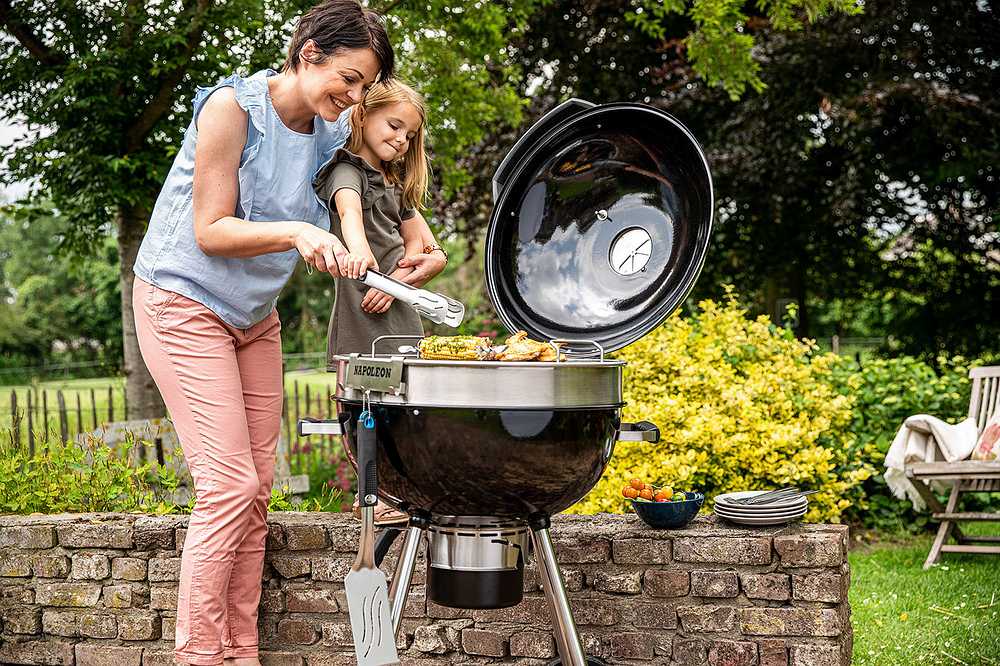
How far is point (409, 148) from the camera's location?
2.61 metres

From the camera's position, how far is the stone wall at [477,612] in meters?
2.48

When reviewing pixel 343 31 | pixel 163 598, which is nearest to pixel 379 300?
pixel 343 31

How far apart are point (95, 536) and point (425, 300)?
1.58 metres

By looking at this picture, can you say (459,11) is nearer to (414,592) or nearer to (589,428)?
(414,592)

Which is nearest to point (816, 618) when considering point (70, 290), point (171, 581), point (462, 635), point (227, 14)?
point (462, 635)

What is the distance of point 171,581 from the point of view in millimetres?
2760

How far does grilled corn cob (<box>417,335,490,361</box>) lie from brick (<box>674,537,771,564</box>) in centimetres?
90

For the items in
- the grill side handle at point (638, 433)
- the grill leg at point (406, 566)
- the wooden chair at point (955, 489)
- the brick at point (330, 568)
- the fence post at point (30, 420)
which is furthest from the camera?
the fence post at point (30, 420)

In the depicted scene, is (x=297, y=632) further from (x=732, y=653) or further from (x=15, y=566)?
(x=732, y=653)

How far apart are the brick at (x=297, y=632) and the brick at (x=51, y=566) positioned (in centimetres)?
69

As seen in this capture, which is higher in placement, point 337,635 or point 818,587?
point 818,587

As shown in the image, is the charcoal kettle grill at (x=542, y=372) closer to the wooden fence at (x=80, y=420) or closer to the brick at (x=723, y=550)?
the brick at (x=723, y=550)

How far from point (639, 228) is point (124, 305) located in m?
3.78

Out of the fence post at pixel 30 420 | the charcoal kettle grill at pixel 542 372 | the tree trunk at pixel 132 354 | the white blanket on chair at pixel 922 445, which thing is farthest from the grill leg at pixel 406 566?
the fence post at pixel 30 420
